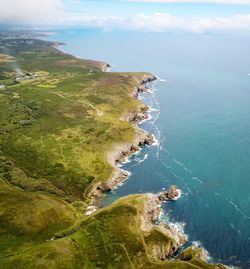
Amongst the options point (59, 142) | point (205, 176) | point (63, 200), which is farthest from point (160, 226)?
point (59, 142)

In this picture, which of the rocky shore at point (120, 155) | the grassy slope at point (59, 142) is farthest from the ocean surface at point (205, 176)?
the grassy slope at point (59, 142)

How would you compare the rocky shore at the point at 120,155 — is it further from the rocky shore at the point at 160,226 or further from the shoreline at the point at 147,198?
the rocky shore at the point at 160,226

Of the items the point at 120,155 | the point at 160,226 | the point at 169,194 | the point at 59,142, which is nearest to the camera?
the point at 160,226

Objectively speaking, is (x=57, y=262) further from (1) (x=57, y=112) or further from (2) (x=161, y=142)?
(1) (x=57, y=112)

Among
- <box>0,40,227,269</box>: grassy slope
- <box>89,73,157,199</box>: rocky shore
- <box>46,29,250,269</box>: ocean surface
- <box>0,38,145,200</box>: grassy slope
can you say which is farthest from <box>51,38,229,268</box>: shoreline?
<box>0,38,145,200</box>: grassy slope

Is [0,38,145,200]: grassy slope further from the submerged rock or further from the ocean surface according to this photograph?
the submerged rock

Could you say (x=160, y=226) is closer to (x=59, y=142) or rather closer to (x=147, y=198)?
(x=147, y=198)

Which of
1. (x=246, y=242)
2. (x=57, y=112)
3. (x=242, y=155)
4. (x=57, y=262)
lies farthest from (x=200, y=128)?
(x=57, y=262)

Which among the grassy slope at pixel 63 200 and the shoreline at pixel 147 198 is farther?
the shoreline at pixel 147 198
